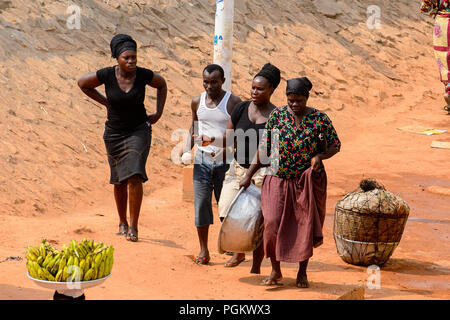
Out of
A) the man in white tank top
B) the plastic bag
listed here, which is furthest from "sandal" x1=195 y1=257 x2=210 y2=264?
the plastic bag

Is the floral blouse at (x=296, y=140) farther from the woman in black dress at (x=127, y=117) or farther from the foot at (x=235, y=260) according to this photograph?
the woman in black dress at (x=127, y=117)

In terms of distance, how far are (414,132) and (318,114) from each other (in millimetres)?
8422

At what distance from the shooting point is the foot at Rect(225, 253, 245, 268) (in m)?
6.48

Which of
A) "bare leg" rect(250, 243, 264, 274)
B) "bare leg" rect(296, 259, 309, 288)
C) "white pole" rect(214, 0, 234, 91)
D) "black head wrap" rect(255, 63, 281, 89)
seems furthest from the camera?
"white pole" rect(214, 0, 234, 91)

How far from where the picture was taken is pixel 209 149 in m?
6.43

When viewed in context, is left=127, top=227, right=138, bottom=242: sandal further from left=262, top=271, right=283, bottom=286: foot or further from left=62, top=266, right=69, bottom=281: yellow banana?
left=62, top=266, right=69, bottom=281: yellow banana

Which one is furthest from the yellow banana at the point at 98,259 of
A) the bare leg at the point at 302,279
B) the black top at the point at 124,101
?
the black top at the point at 124,101

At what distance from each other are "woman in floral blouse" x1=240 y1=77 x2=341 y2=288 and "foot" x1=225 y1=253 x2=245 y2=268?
2.87 ft

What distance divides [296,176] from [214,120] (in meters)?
1.18

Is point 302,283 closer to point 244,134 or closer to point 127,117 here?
point 244,134

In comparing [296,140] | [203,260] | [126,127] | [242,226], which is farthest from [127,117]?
[296,140]

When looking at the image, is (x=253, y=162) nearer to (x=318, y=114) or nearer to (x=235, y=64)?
(x=318, y=114)

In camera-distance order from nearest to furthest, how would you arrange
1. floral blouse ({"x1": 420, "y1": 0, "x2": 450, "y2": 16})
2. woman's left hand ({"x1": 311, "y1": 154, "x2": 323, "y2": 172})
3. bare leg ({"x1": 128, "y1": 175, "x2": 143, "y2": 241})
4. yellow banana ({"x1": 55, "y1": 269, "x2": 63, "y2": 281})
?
yellow banana ({"x1": 55, "y1": 269, "x2": 63, "y2": 281}), woman's left hand ({"x1": 311, "y1": 154, "x2": 323, "y2": 172}), bare leg ({"x1": 128, "y1": 175, "x2": 143, "y2": 241}), floral blouse ({"x1": 420, "y1": 0, "x2": 450, "y2": 16})

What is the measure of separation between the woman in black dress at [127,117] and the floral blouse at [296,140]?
1.84 metres
